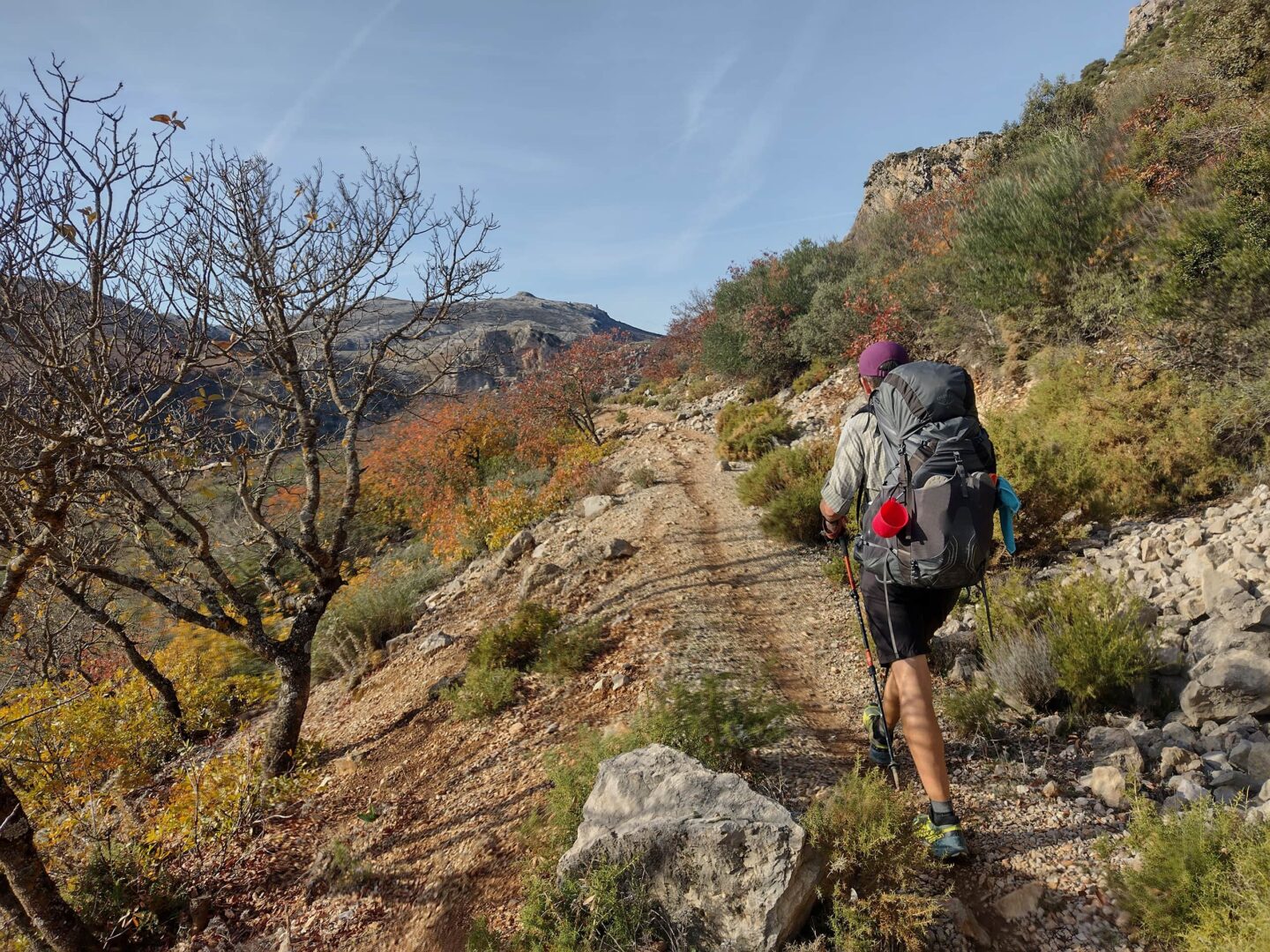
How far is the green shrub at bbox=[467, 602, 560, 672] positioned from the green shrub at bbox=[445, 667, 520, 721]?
0.17m

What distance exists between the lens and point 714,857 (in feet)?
7.74

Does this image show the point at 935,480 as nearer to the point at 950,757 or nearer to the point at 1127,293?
the point at 950,757

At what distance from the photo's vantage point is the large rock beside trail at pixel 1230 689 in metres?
3.07

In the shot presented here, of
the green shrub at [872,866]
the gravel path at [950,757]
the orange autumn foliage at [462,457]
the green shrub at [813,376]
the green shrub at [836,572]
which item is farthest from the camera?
the green shrub at [813,376]

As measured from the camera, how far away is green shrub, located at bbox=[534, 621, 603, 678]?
5.29 meters

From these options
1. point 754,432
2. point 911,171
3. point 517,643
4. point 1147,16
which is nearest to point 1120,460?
point 517,643

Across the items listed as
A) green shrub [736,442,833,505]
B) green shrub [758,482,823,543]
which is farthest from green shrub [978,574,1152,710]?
green shrub [736,442,833,505]

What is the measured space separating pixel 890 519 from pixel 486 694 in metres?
A: 3.94

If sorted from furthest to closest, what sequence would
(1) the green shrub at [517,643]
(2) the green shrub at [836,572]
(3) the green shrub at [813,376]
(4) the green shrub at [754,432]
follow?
(3) the green shrub at [813,376] → (4) the green shrub at [754,432] → (2) the green shrub at [836,572] → (1) the green shrub at [517,643]

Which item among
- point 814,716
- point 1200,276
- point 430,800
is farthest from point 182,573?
point 1200,276

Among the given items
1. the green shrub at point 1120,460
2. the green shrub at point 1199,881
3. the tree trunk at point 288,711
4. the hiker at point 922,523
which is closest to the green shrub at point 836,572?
the green shrub at point 1120,460

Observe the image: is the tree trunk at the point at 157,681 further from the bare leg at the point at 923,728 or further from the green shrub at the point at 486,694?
the bare leg at the point at 923,728

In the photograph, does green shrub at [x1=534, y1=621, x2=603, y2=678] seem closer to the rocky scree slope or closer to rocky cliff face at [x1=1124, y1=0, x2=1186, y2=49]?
the rocky scree slope

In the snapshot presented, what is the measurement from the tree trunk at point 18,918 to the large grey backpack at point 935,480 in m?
5.36
